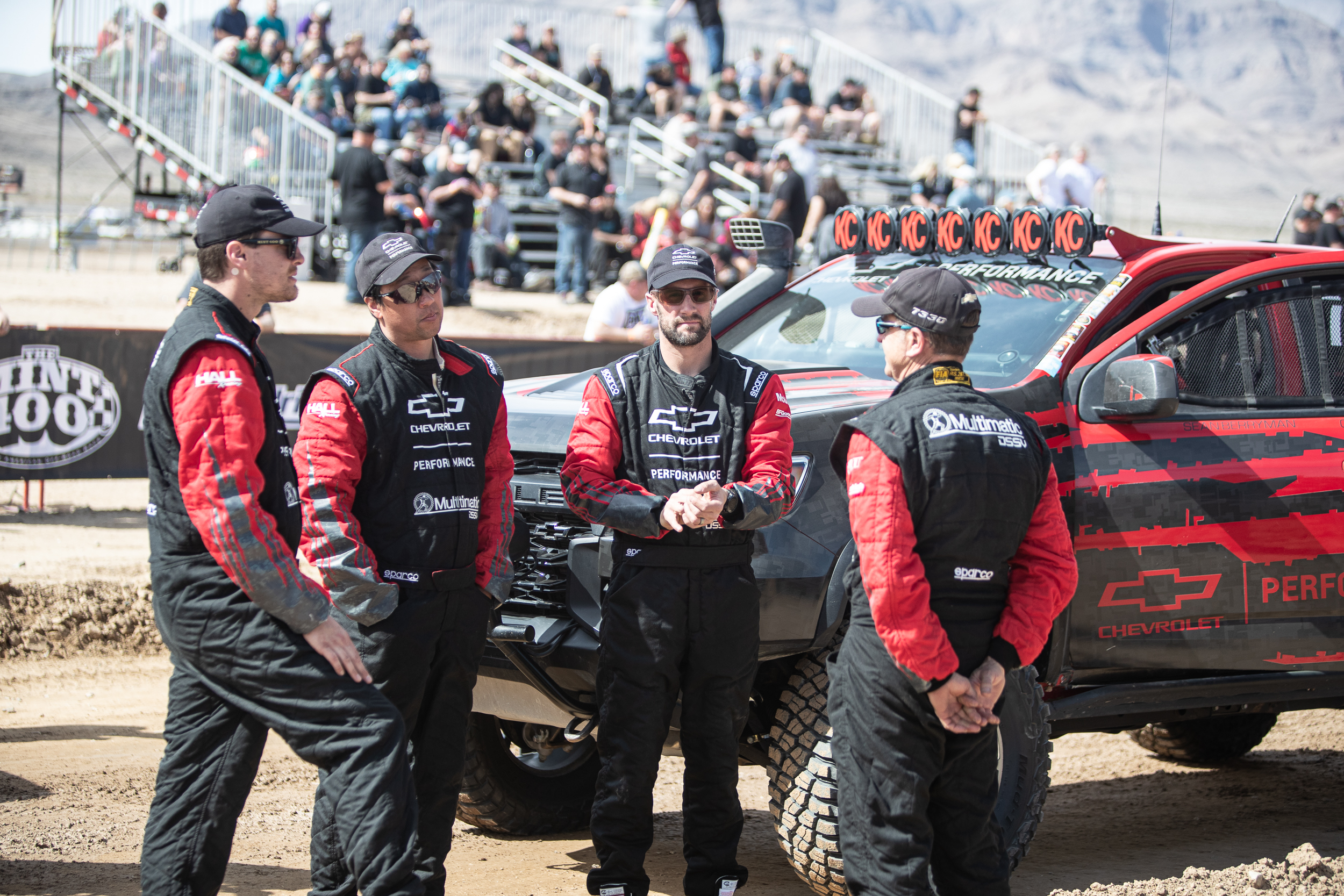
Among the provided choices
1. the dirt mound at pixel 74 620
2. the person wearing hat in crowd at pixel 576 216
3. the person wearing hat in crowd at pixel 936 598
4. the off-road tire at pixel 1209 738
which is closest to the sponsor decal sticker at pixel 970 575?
the person wearing hat in crowd at pixel 936 598

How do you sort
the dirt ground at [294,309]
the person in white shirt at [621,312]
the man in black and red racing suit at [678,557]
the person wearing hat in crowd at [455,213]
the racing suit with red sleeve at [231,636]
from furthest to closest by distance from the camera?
the person wearing hat in crowd at [455,213] → the dirt ground at [294,309] → the person in white shirt at [621,312] → the man in black and red racing suit at [678,557] → the racing suit with red sleeve at [231,636]

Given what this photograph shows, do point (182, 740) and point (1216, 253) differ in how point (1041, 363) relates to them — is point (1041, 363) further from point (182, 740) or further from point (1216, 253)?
point (182, 740)

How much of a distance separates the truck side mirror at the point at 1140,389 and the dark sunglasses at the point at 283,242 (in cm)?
276

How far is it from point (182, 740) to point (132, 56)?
58.2 ft

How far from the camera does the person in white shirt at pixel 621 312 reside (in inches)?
364

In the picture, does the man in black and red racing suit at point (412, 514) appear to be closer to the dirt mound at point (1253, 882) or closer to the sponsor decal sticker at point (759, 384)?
the sponsor decal sticker at point (759, 384)

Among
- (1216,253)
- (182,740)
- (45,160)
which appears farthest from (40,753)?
(45,160)

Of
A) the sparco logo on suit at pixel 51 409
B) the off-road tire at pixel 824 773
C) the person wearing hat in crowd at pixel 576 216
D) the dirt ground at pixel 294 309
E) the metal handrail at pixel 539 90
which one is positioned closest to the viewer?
the off-road tire at pixel 824 773

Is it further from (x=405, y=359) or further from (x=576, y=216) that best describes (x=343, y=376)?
(x=576, y=216)

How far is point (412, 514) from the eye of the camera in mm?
3809

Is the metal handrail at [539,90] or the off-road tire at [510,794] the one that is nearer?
the off-road tire at [510,794]

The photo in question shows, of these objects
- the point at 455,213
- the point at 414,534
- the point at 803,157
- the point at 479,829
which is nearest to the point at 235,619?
the point at 414,534

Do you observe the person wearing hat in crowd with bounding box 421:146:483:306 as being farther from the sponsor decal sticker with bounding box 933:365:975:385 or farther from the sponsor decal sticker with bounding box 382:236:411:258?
the sponsor decal sticker with bounding box 933:365:975:385

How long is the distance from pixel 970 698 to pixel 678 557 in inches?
41.6
